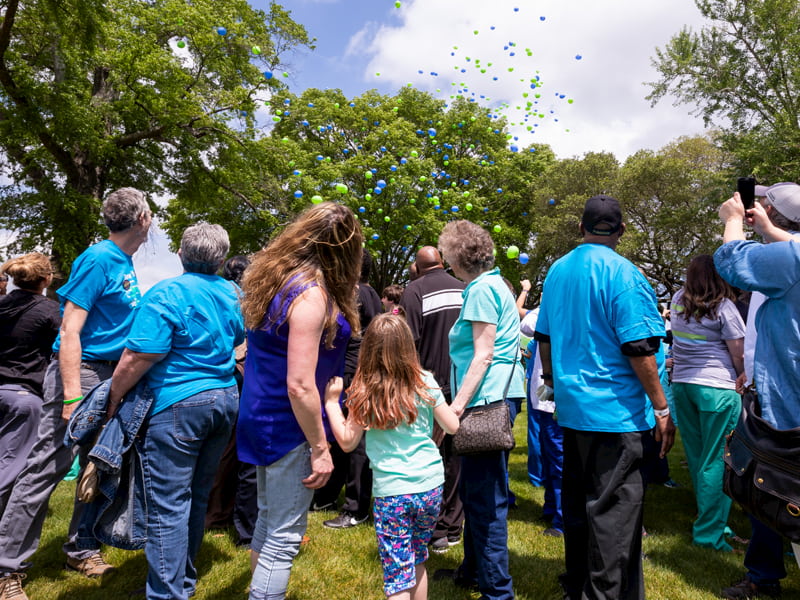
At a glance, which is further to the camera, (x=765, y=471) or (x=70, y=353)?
(x=70, y=353)

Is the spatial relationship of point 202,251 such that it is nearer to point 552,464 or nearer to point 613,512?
point 613,512

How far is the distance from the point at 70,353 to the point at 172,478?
39.6 inches

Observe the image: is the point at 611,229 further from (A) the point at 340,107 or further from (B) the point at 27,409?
(A) the point at 340,107

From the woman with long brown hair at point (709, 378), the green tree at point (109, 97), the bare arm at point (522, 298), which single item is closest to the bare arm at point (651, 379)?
the woman with long brown hair at point (709, 378)

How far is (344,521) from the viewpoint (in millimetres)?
4340

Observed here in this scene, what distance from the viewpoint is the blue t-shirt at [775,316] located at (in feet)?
7.22

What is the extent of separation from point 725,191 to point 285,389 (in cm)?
2051

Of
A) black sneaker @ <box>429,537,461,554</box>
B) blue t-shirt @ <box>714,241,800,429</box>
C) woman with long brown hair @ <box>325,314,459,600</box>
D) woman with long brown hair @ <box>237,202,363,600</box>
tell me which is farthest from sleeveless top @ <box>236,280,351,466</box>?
black sneaker @ <box>429,537,461,554</box>

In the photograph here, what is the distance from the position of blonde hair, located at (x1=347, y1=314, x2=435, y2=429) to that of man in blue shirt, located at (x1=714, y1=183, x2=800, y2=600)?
4.82 feet

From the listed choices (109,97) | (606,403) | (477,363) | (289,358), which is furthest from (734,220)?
(109,97)

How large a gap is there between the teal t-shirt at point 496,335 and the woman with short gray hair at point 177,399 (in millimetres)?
1215

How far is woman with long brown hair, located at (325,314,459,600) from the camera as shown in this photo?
2.35 m

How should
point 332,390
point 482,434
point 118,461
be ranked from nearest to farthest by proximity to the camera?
point 332,390, point 118,461, point 482,434

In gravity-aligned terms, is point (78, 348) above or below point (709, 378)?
above
